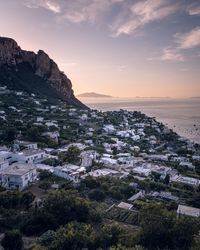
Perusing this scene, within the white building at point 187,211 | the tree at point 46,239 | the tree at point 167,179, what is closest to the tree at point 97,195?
the white building at point 187,211

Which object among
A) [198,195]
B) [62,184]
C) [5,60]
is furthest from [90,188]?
[5,60]

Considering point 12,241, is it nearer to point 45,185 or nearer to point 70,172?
point 45,185

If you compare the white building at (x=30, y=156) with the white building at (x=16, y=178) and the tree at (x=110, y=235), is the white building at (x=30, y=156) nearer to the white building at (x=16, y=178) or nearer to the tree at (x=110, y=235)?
the white building at (x=16, y=178)

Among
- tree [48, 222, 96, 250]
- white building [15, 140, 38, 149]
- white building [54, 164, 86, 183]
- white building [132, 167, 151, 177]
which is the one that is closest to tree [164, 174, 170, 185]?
white building [132, 167, 151, 177]

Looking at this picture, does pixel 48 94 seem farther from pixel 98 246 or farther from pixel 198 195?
pixel 98 246

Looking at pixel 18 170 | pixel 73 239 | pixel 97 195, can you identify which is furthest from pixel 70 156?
pixel 73 239

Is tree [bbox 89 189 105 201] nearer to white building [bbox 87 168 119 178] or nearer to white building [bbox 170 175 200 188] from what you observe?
white building [bbox 87 168 119 178]
